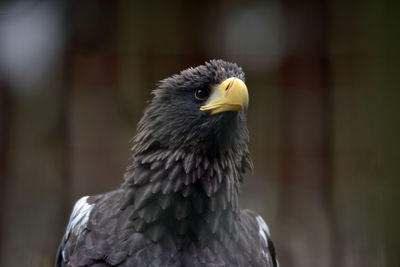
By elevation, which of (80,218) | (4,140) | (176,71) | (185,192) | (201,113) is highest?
(176,71)

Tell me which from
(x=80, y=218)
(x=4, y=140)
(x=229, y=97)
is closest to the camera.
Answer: (x=229, y=97)

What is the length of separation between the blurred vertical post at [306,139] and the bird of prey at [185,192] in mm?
820

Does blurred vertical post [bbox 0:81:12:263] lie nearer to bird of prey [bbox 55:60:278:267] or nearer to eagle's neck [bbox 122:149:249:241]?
bird of prey [bbox 55:60:278:267]

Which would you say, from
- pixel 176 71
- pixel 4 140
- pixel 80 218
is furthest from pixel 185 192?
pixel 4 140

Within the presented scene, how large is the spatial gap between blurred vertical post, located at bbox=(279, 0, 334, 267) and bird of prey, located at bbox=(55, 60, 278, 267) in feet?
2.69

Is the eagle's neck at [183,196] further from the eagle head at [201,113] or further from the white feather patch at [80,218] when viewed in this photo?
the white feather patch at [80,218]

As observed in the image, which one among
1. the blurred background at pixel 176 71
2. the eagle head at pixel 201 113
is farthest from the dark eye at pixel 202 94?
the blurred background at pixel 176 71

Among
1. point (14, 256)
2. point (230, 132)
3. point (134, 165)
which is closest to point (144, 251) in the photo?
point (134, 165)

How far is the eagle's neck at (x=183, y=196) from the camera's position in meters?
1.32

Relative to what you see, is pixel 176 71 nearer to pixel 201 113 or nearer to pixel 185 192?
pixel 201 113

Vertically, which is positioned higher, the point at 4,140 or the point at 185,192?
the point at 4,140

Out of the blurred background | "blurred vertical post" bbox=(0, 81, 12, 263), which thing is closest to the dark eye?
the blurred background

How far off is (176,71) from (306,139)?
2.33 ft

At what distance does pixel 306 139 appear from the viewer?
2.22 meters
